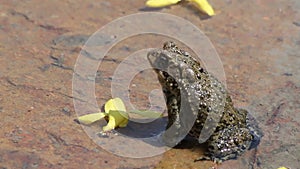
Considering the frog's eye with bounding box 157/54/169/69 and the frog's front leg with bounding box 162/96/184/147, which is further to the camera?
the frog's front leg with bounding box 162/96/184/147

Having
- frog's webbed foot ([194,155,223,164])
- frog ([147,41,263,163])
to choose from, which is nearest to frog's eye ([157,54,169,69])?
frog ([147,41,263,163])

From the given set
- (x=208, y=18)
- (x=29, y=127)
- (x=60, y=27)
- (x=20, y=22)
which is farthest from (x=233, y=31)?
(x=29, y=127)

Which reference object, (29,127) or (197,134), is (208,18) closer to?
(197,134)

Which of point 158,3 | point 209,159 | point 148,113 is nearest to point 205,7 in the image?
point 158,3

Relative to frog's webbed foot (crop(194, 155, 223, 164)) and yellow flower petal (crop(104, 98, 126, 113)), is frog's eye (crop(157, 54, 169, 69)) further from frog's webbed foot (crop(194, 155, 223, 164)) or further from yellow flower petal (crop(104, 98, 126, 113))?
frog's webbed foot (crop(194, 155, 223, 164))

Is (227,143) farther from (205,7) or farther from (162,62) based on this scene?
(205,7)

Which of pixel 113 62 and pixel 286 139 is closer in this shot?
pixel 286 139

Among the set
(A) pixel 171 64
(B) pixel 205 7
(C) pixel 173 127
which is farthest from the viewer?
(B) pixel 205 7
